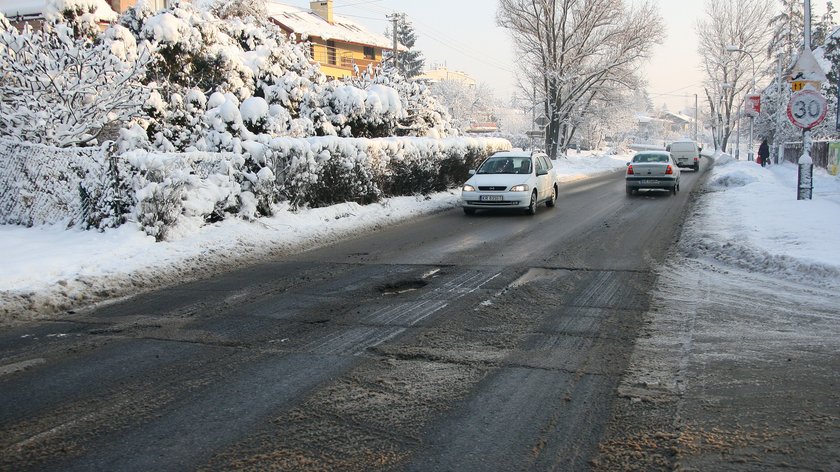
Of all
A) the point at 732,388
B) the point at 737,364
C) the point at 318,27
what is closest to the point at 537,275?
the point at 737,364

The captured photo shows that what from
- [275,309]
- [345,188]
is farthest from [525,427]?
[345,188]

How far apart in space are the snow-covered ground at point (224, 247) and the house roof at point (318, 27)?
130 feet

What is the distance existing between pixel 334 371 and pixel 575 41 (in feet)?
143

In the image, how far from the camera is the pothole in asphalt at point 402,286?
7.86 metres

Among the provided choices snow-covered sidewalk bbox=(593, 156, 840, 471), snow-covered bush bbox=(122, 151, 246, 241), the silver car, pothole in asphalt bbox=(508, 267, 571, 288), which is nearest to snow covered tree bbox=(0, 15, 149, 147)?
snow-covered bush bbox=(122, 151, 246, 241)

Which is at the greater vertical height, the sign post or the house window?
the house window

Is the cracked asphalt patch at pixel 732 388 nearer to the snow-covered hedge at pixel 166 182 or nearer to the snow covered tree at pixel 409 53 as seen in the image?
the snow-covered hedge at pixel 166 182

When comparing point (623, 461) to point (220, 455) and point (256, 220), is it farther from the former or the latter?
point (256, 220)

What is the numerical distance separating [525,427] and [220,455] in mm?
1770

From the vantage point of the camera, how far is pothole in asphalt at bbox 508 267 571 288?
8.30m

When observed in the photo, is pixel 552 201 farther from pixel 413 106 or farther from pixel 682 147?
pixel 682 147

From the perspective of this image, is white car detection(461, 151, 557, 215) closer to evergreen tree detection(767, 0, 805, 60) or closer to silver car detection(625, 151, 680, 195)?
silver car detection(625, 151, 680, 195)

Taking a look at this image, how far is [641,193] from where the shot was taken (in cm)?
2403

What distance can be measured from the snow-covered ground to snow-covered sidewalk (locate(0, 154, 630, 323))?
0.04 ft
